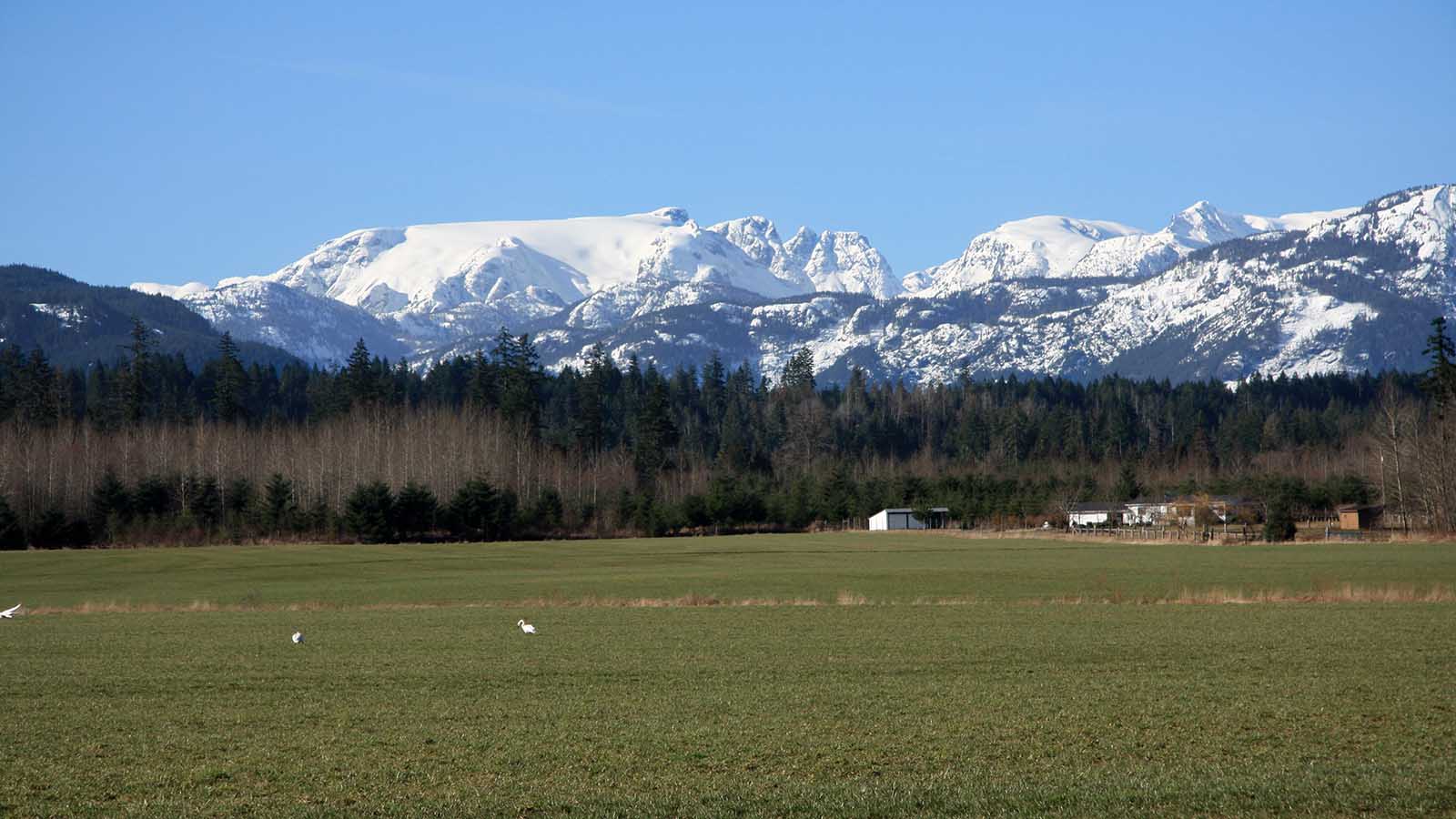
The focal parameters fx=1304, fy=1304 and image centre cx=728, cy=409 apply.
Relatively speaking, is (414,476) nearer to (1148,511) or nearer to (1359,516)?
(1148,511)

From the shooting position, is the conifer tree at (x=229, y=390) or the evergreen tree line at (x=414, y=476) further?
the conifer tree at (x=229, y=390)

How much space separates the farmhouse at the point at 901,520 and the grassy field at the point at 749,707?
108 meters

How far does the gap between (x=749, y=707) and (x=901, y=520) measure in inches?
5589

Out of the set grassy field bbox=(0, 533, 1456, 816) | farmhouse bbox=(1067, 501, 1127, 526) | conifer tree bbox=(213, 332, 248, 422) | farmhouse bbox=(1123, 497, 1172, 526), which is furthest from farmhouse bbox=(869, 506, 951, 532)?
grassy field bbox=(0, 533, 1456, 816)

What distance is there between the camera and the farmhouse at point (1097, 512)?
16175 cm

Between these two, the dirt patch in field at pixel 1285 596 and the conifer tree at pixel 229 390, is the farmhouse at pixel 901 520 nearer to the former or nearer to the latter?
the conifer tree at pixel 229 390

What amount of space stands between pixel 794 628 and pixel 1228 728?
64.2ft

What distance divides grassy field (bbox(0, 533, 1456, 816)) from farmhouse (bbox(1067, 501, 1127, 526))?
354 feet

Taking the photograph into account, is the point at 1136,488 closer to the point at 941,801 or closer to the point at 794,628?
the point at 794,628

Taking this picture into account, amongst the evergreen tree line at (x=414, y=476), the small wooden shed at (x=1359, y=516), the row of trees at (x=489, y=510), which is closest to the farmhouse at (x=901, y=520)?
the row of trees at (x=489, y=510)

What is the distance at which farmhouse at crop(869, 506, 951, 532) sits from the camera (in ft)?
534

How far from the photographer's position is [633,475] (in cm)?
17950

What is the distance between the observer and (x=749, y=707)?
24.8 meters

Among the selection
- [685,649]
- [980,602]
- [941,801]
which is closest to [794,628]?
[685,649]
